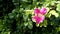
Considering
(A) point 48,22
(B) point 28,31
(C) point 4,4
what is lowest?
(B) point 28,31

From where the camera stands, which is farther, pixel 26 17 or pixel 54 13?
pixel 26 17

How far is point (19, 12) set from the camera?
180 centimetres

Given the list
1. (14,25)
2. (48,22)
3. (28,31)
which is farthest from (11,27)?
(48,22)

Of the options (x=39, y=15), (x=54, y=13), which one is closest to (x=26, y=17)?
(x=39, y=15)

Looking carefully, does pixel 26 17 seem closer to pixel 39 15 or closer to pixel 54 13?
pixel 39 15

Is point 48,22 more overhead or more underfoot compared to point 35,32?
more overhead

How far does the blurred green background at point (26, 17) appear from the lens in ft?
5.48

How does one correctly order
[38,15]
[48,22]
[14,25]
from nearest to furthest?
[38,15]
[48,22]
[14,25]

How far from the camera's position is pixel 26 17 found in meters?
1.72

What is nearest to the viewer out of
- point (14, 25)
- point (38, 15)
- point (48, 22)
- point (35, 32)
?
point (38, 15)

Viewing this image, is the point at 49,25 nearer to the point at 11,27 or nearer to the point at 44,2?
the point at 44,2

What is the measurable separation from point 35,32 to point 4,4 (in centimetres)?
53

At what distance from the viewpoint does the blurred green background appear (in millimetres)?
1669

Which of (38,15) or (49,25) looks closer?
(38,15)
